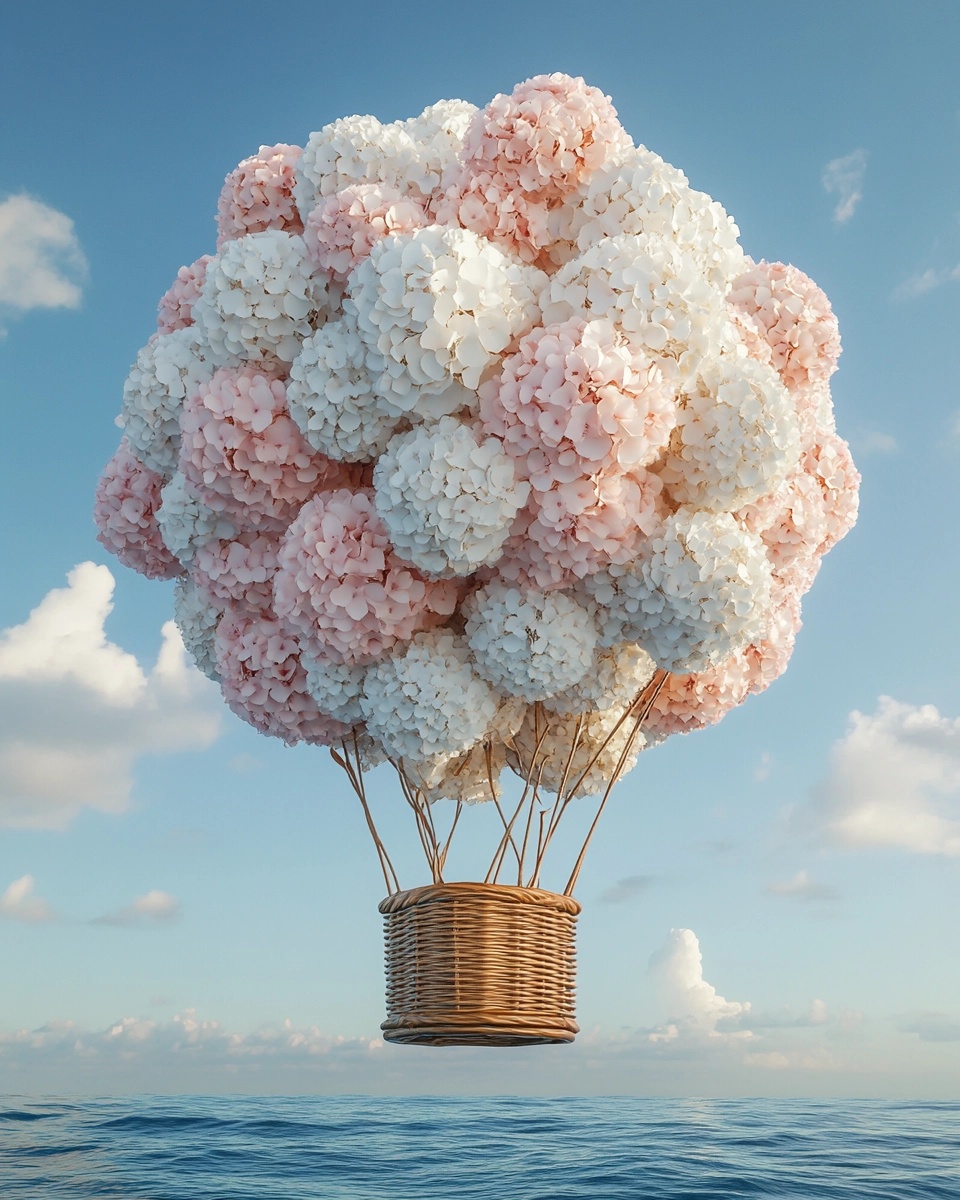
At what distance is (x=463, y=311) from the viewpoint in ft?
12.0

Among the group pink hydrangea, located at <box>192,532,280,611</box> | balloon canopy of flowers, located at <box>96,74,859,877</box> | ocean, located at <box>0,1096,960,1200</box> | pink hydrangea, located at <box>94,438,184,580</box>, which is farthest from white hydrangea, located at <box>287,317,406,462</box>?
ocean, located at <box>0,1096,960,1200</box>

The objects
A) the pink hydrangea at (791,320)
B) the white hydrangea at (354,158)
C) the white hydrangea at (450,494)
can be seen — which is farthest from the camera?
the pink hydrangea at (791,320)

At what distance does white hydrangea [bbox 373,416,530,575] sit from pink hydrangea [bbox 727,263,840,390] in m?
1.43

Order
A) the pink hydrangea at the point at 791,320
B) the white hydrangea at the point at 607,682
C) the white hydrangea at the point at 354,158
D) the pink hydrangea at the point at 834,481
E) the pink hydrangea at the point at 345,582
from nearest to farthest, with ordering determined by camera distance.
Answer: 1. the pink hydrangea at the point at 345,582
2. the white hydrangea at the point at 607,682
3. the white hydrangea at the point at 354,158
4. the pink hydrangea at the point at 791,320
5. the pink hydrangea at the point at 834,481

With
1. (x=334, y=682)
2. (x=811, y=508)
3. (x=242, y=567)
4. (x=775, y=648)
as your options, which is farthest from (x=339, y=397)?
(x=775, y=648)

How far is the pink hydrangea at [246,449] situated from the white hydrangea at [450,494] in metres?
0.47

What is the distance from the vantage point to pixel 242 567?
4.36m

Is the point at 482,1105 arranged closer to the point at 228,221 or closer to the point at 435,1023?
the point at 435,1023

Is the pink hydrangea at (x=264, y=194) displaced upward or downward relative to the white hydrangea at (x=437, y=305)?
upward

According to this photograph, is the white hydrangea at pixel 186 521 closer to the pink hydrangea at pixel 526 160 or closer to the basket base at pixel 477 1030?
the pink hydrangea at pixel 526 160

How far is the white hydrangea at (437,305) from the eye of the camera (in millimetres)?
3623

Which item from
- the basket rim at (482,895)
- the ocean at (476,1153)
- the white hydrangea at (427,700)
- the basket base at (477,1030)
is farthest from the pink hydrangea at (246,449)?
the ocean at (476,1153)

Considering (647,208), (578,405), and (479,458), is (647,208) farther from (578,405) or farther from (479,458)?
(479,458)

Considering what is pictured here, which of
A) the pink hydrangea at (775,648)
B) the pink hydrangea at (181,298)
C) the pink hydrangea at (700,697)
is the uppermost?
the pink hydrangea at (181,298)
